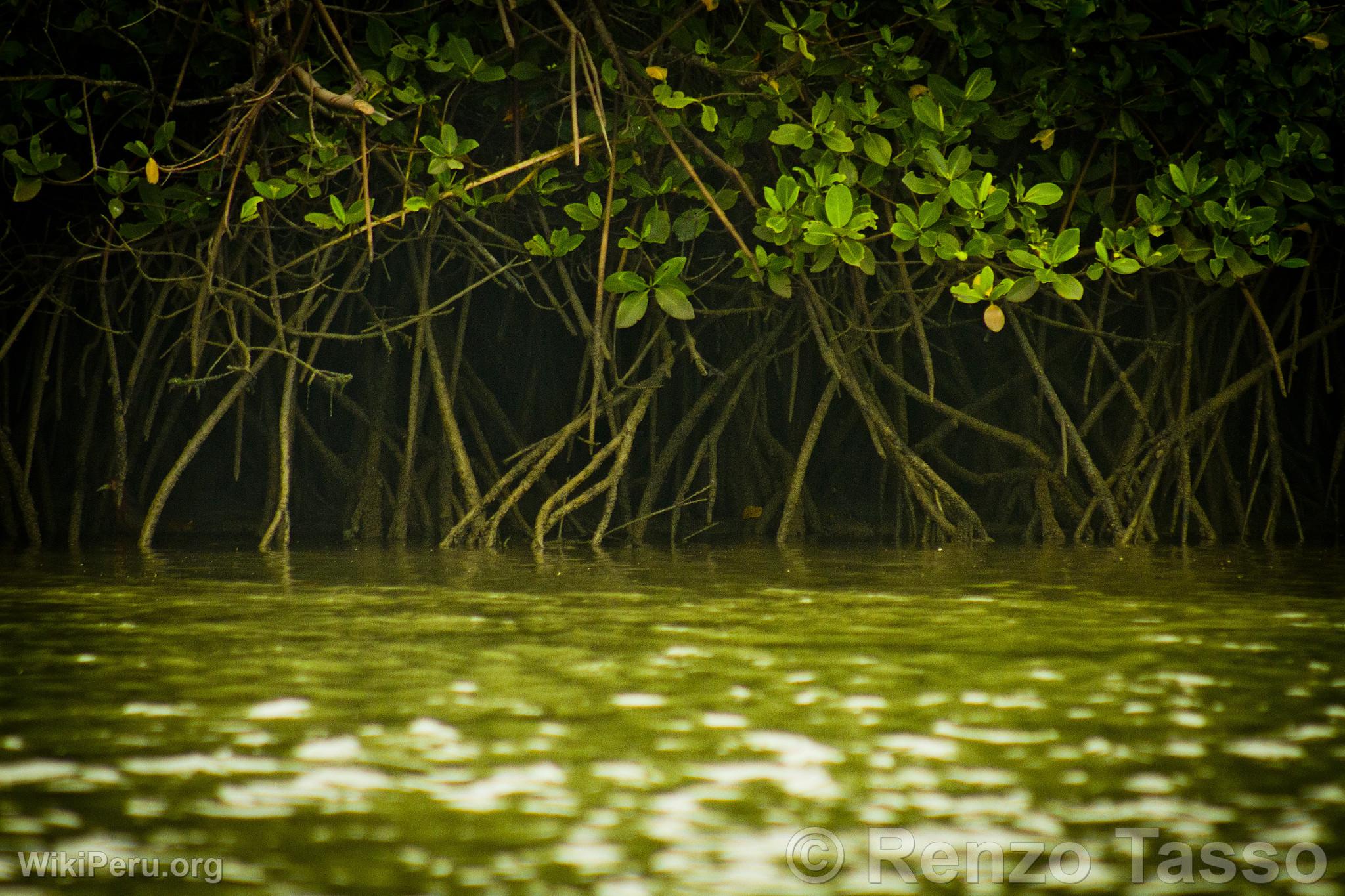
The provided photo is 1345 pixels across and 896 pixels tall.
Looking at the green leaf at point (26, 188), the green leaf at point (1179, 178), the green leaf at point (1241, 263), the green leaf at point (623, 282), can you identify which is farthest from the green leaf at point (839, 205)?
the green leaf at point (26, 188)

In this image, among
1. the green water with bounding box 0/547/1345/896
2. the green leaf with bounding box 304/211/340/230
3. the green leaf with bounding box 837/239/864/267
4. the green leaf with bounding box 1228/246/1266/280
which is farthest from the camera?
the green leaf with bounding box 1228/246/1266/280

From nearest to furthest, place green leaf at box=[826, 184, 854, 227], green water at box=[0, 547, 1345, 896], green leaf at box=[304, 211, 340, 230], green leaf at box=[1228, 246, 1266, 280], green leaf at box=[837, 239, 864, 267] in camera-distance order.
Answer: green water at box=[0, 547, 1345, 896]
green leaf at box=[826, 184, 854, 227]
green leaf at box=[837, 239, 864, 267]
green leaf at box=[304, 211, 340, 230]
green leaf at box=[1228, 246, 1266, 280]

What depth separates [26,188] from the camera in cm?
416

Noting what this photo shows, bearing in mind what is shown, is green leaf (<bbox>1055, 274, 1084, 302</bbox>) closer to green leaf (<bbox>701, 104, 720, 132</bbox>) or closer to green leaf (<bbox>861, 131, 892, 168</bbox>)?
green leaf (<bbox>861, 131, 892, 168</bbox>)

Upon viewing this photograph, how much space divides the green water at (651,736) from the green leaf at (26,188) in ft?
5.23

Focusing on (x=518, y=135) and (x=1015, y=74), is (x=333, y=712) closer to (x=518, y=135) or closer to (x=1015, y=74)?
(x=518, y=135)

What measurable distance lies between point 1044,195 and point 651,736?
2.72 metres

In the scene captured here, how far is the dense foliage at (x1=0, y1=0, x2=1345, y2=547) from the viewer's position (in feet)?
13.6

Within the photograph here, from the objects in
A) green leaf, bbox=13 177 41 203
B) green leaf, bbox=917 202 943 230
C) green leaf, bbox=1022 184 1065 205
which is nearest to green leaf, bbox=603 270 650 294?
green leaf, bbox=917 202 943 230

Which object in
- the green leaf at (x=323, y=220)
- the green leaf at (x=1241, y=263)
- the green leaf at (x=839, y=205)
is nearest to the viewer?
the green leaf at (x=839, y=205)

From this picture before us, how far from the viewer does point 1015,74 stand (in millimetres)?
4496

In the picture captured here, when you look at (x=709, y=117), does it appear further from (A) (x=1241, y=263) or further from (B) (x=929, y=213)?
(A) (x=1241, y=263)

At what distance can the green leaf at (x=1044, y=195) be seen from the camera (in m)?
3.99

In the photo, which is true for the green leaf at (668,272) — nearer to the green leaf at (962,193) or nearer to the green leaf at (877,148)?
the green leaf at (877,148)
